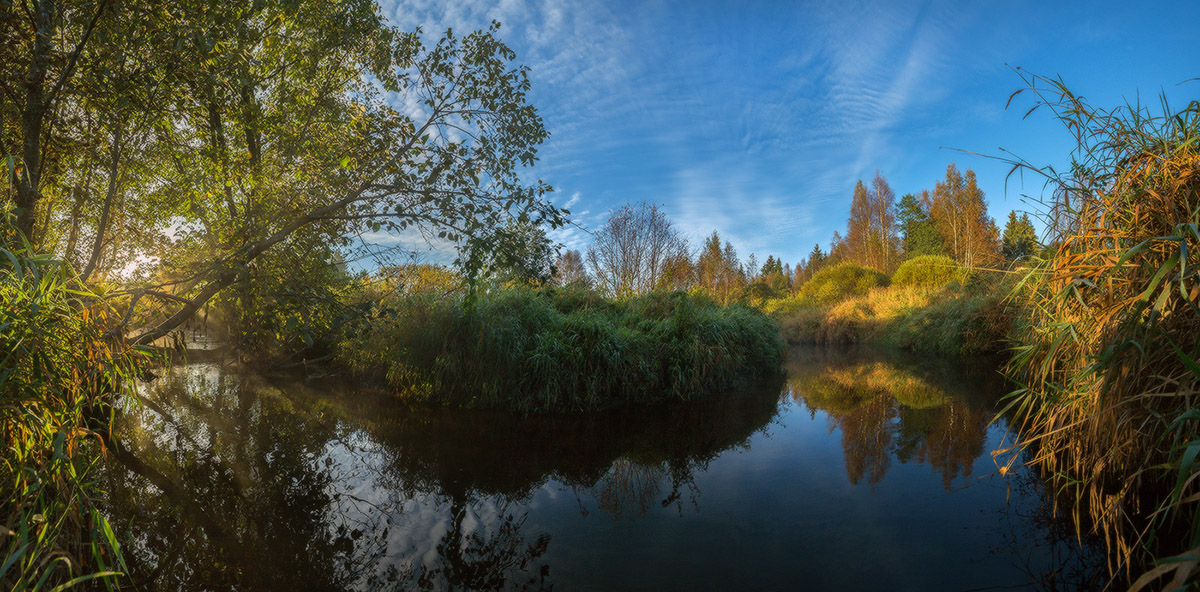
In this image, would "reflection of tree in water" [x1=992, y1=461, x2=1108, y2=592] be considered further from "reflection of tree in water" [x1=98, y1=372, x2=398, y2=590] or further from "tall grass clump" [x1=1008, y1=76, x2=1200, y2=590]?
"reflection of tree in water" [x1=98, y1=372, x2=398, y2=590]

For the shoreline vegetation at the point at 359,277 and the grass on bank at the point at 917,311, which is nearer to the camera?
the shoreline vegetation at the point at 359,277

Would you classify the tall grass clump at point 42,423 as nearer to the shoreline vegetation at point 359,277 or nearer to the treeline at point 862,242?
the shoreline vegetation at point 359,277

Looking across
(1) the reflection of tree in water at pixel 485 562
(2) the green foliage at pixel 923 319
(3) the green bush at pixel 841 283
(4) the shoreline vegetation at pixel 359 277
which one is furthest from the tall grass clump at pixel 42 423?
(3) the green bush at pixel 841 283

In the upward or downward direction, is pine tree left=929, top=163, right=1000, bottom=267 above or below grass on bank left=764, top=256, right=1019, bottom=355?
above

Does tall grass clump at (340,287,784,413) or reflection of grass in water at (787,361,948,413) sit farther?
reflection of grass in water at (787,361,948,413)

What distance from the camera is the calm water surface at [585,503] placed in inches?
94.0

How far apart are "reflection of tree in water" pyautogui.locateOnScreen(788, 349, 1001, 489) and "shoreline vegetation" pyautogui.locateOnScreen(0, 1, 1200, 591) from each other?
62 cm

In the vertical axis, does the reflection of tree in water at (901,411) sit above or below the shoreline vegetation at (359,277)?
below

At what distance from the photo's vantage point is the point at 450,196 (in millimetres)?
4473

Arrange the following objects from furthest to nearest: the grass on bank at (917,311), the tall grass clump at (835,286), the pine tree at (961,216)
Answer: the pine tree at (961,216) → the tall grass clump at (835,286) → the grass on bank at (917,311)

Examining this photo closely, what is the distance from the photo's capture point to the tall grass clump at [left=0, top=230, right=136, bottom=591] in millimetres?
1393

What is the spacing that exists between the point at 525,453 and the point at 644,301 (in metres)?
5.07

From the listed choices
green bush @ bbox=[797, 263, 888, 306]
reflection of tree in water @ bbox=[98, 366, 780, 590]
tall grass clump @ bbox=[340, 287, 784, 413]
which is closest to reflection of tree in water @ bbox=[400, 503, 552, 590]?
reflection of tree in water @ bbox=[98, 366, 780, 590]

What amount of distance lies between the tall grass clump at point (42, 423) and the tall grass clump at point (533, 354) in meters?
3.57
